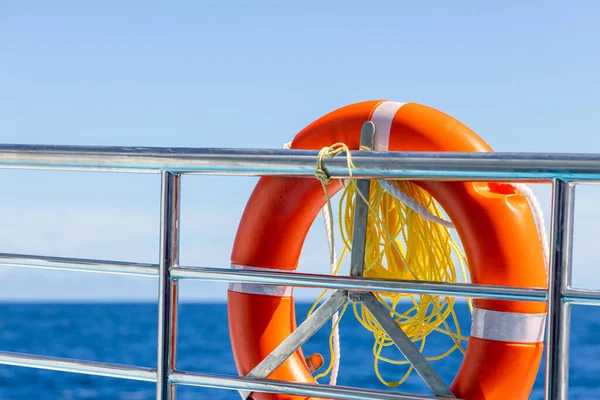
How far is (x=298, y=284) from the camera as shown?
52.9 inches

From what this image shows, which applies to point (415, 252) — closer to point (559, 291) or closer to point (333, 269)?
point (333, 269)

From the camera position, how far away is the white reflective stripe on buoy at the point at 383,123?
67.9 inches

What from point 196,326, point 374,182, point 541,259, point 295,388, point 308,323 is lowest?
point 295,388

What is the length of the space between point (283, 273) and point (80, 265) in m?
0.37

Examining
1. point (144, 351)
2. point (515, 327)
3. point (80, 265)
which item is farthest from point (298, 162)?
point (144, 351)

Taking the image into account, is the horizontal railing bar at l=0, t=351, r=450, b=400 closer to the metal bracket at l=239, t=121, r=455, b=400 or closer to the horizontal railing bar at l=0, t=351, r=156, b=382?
the horizontal railing bar at l=0, t=351, r=156, b=382

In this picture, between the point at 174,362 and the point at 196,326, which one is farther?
the point at 196,326

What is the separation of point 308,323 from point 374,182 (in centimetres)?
36

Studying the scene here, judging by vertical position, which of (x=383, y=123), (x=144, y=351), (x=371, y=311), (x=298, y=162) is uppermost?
(x=144, y=351)

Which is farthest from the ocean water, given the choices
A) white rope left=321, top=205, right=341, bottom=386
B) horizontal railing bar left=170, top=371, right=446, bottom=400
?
horizontal railing bar left=170, top=371, right=446, bottom=400

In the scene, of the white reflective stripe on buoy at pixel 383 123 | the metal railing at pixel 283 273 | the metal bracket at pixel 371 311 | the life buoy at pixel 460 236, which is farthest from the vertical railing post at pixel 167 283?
the white reflective stripe on buoy at pixel 383 123

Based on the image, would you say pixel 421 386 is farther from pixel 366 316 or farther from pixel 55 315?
pixel 55 315

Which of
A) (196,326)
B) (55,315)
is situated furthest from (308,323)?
(55,315)

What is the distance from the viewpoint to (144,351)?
25.9 meters
